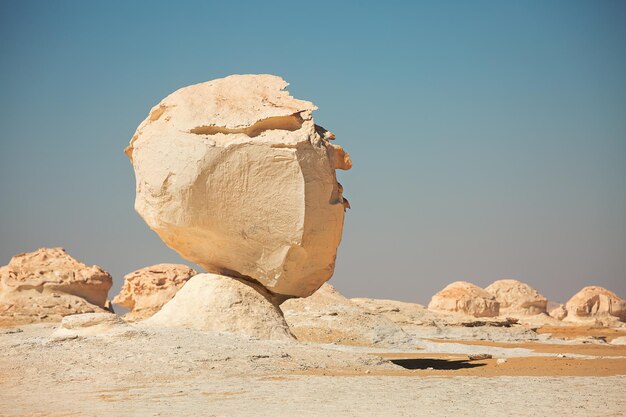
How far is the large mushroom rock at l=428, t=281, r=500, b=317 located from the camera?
34250mm

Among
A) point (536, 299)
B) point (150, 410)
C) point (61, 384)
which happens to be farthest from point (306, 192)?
point (536, 299)

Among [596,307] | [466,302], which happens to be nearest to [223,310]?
[466,302]

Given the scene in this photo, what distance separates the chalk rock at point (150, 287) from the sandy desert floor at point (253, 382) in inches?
391

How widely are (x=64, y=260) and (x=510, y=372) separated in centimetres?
1260

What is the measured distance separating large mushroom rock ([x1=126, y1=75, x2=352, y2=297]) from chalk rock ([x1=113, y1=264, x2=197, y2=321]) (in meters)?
8.39

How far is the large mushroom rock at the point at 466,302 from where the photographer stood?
34250 millimetres

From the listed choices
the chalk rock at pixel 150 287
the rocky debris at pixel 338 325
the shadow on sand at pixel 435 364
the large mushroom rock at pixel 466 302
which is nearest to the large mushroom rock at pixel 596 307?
the large mushroom rock at pixel 466 302

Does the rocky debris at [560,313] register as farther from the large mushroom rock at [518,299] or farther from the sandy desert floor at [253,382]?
the sandy desert floor at [253,382]

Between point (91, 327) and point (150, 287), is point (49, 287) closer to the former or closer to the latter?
point (150, 287)

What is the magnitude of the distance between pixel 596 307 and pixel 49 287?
2801 centimetres

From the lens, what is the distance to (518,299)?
129ft

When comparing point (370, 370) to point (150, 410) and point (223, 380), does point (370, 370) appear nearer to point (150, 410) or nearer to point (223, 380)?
point (223, 380)

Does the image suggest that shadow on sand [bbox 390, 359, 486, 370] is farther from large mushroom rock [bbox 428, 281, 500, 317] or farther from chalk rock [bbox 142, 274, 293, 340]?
large mushroom rock [bbox 428, 281, 500, 317]

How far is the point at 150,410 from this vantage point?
299 inches
